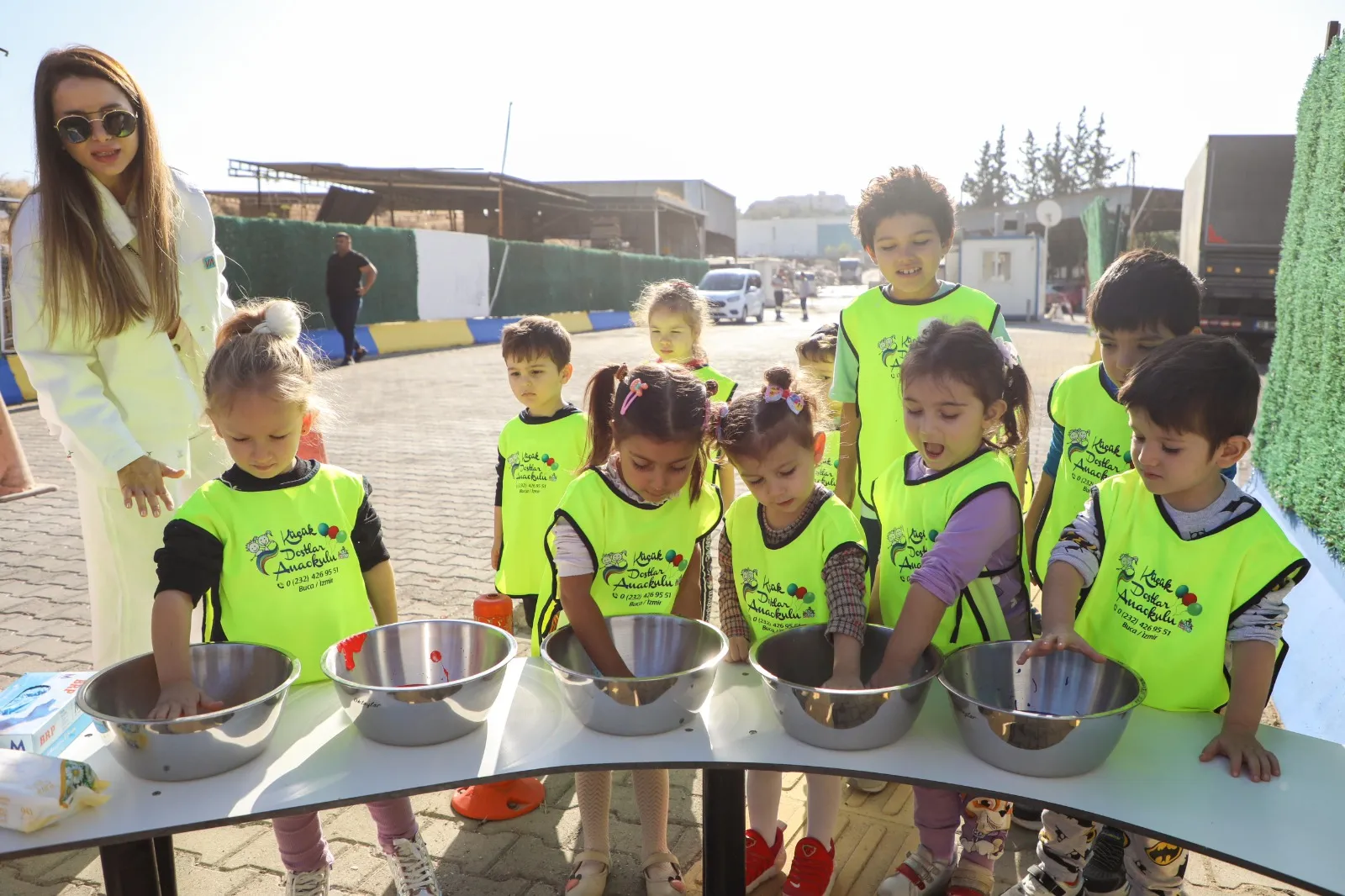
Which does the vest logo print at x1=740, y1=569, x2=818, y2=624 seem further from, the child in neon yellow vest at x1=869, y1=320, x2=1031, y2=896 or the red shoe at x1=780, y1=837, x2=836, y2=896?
the red shoe at x1=780, y1=837, x2=836, y2=896

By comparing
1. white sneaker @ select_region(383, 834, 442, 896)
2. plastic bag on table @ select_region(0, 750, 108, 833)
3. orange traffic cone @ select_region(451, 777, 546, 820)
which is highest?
plastic bag on table @ select_region(0, 750, 108, 833)

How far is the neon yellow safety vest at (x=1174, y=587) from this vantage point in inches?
76.5

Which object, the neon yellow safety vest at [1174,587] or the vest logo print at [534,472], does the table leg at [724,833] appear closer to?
the neon yellow safety vest at [1174,587]

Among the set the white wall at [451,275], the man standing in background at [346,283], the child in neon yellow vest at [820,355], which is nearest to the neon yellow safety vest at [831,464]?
the child in neon yellow vest at [820,355]

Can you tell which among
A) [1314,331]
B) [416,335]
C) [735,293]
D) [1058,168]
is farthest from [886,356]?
[1058,168]

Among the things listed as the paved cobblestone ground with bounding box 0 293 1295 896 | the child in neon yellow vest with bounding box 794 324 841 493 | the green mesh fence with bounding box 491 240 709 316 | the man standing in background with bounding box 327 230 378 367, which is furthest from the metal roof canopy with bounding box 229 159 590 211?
the child in neon yellow vest with bounding box 794 324 841 493

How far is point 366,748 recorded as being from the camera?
1.84 meters

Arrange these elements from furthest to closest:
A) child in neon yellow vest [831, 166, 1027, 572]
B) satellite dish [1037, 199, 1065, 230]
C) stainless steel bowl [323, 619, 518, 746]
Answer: satellite dish [1037, 199, 1065, 230]
child in neon yellow vest [831, 166, 1027, 572]
stainless steel bowl [323, 619, 518, 746]

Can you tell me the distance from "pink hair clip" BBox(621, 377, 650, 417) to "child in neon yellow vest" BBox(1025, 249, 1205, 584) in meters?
1.18

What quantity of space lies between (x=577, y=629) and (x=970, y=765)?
0.87 meters

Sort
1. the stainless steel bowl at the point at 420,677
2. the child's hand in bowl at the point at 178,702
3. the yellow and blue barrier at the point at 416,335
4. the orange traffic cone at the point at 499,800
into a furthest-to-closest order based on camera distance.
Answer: the yellow and blue barrier at the point at 416,335 < the orange traffic cone at the point at 499,800 < the child's hand in bowl at the point at 178,702 < the stainless steel bowl at the point at 420,677

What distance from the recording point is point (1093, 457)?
2732mm

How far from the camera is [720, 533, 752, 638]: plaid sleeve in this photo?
8.21 feet

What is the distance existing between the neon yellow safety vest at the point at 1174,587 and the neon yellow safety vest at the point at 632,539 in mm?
972
